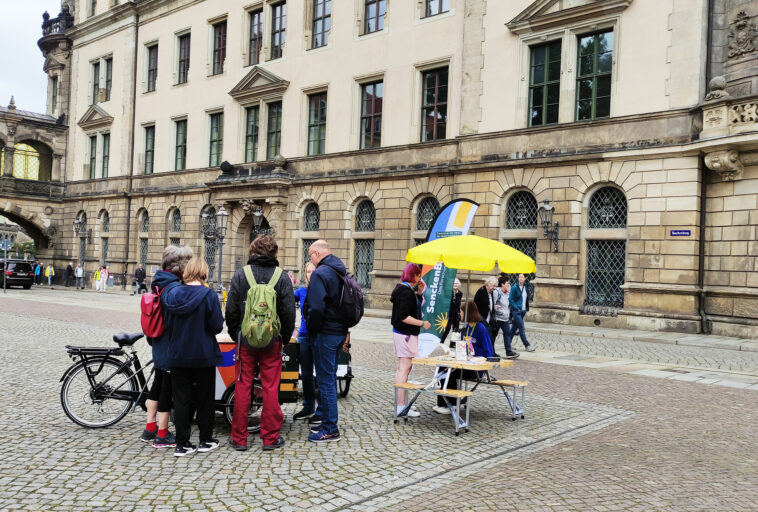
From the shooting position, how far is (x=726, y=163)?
59.2ft

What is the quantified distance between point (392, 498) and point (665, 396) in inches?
241

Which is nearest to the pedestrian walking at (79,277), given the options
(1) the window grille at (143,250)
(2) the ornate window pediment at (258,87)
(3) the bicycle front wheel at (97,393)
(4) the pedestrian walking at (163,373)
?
(1) the window grille at (143,250)

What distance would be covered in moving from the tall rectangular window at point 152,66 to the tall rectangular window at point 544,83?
23.9m

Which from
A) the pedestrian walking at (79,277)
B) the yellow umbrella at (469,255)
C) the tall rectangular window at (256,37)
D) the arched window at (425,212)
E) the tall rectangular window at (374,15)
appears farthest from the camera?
the pedestrian walking at (79,277)

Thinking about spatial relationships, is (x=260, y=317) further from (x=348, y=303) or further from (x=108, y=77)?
(x=108, y=77)

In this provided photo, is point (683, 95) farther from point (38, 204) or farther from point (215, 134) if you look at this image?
point (38, 204)

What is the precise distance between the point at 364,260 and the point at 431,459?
839 inches

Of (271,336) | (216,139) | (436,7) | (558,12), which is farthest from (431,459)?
(216,139)

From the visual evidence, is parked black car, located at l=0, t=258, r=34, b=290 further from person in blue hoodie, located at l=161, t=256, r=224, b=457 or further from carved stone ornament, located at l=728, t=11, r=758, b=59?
person in blue hoodie, located at l=161, t=256, r=224, b=457

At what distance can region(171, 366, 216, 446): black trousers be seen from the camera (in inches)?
250

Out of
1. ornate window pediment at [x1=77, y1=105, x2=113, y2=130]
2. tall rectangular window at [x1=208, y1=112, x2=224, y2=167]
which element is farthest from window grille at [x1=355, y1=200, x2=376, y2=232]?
ornate window pediment at [x1=77, y1=105, x2=113, y2=130]

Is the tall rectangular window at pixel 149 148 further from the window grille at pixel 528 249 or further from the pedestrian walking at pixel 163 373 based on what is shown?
the pedestrian walking at pixel 163 373

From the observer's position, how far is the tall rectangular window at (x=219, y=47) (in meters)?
34.6

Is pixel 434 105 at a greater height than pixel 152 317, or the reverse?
pixel 434 105
